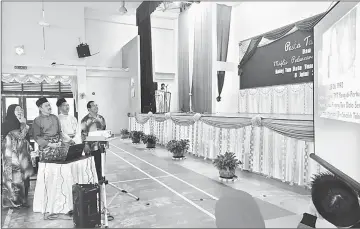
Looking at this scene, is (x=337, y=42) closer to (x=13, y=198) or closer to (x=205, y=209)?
(x=205, y=209)

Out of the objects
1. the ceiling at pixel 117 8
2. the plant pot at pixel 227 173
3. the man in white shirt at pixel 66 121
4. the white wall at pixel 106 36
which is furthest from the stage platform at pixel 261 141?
the ceiling at pixel 117 8

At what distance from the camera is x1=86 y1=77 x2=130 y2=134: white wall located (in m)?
10.3

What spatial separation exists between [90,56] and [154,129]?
4.55 m

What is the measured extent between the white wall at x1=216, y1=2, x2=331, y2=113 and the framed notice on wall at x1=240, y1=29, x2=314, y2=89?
1.56 ft

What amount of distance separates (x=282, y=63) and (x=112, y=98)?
22.2 ft

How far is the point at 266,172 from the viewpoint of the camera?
3908 mm

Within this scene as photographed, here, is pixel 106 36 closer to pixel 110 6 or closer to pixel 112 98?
pixel 110 6

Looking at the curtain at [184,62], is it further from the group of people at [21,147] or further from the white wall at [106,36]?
the group of people at [21,147]

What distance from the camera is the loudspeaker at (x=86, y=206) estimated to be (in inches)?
91.8

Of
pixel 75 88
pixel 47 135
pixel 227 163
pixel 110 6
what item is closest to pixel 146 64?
pixel 75 88

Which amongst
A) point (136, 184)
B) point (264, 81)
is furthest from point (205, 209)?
point (264, 81)

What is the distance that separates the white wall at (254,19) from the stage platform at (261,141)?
3.40 meters

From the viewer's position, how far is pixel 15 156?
278cm

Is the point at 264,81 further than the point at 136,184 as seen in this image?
Yes
